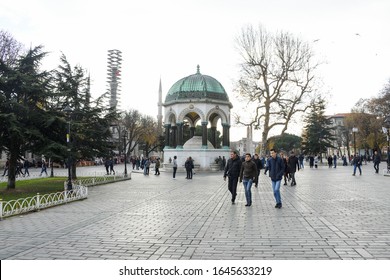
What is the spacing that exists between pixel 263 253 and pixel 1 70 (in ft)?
47.6

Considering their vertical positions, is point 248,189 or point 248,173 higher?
point 248,173

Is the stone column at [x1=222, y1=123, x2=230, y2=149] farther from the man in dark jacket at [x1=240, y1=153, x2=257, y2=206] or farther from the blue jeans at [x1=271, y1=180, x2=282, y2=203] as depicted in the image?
the blue jeans at [x1=271, y1=180, x2=282, y2=203]

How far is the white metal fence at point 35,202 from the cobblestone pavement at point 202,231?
298 mm

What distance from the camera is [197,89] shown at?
38.2 metres

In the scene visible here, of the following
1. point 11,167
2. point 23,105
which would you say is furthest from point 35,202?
point 11,167

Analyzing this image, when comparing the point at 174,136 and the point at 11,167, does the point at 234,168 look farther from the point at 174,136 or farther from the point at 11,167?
the point at 174,136

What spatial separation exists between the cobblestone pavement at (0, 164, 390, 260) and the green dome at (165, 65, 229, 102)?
26.5m

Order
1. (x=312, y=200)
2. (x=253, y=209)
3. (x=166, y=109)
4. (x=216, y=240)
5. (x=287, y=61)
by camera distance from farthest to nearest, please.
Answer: (x=166, y=109), (x=287, y=61), (x=312, y=200), (x=253, y=209), (x=216, y=240)

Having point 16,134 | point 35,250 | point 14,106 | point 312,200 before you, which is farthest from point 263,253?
point 14,106

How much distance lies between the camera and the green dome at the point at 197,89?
38.0 meters

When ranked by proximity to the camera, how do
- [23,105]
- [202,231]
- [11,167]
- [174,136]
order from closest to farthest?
[202,231], [23,105], [11,167], [174,136]

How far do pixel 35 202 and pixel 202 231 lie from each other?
6.11 m

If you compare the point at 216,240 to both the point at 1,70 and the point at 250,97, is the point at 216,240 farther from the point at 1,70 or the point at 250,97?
the point at 250,97

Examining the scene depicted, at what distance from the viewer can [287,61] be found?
36562 millimetres
